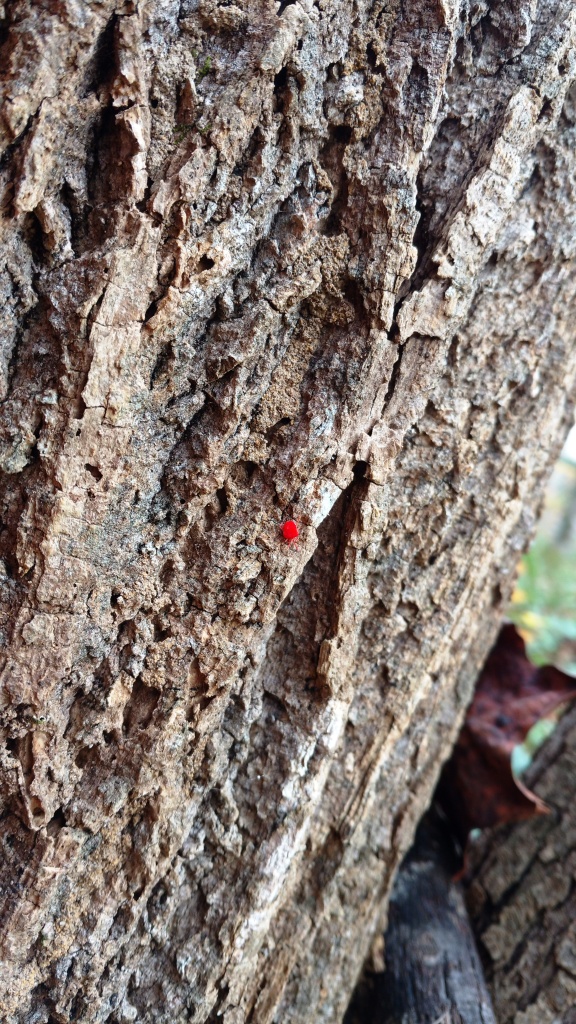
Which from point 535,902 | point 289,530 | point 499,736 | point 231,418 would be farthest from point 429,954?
point 231,418

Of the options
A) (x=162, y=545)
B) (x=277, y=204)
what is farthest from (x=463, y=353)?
(x=162, y=545)

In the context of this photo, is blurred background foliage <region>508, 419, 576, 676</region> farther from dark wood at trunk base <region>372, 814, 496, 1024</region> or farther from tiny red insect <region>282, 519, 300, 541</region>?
tiny red insect <region>282, 519, 300, 541</region>

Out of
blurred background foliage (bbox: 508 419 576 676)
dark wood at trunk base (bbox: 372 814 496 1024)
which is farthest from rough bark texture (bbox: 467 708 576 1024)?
blurred background foliage (bbox: 508 419 576 676)

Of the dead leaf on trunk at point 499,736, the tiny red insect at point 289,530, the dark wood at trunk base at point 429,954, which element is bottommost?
the dark wood at trunk base at point 429,954

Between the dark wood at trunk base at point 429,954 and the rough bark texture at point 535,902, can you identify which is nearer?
the dark wood at trunk base at point 429,954

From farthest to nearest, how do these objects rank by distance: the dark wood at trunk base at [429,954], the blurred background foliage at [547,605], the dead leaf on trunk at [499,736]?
1. the blurred background foliage at [547,605]
2. the dead leaf on trunk at [499,736]
3. the dark wood at trunk base at [429,954]

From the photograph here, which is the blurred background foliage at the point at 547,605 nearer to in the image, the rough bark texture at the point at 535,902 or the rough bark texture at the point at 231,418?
the rough bark texture at the point at 535,902

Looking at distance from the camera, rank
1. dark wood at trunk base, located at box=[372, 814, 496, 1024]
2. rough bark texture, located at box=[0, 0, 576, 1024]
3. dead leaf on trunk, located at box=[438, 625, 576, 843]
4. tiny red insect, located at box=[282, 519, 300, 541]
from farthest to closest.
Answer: dead leaf on trunk, located at box=[438, 625, 576, 843] → dark wood at trunk base, located at box=[372, 814, 496, 1024] → tiny red insect, located at box=[282, 519, 300, 541] → rough bark texture, located at box=[0, 0, 576, 1024]

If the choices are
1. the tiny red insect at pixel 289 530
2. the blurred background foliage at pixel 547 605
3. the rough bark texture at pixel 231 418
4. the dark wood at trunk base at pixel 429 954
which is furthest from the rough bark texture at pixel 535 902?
the tiny red insect at pixel 289 530
